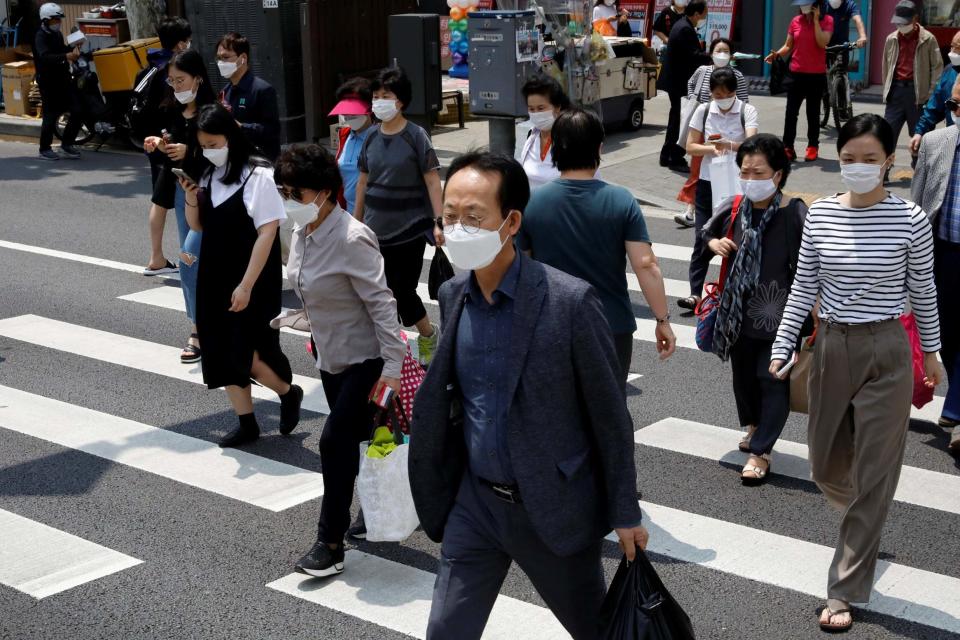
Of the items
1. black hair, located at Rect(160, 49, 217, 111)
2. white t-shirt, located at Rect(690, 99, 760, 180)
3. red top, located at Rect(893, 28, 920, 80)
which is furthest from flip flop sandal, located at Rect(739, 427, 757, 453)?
red top, located at Rect(893, 28, 920, 80)

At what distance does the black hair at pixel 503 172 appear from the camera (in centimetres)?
355

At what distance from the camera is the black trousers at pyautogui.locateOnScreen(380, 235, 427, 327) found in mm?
7758

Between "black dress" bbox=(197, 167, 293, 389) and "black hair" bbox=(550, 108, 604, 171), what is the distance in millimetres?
1808

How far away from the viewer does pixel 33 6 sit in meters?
23.4

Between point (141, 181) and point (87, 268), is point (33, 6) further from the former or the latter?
→ point (87, 268)

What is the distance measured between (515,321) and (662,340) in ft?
7.05

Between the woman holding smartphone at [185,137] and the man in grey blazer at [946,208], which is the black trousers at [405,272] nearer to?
the woman holding smartphone at [185,137]

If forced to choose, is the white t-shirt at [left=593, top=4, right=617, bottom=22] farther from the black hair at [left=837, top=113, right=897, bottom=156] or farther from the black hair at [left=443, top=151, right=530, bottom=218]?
the black hair at [left=443, top=151, right=530, bottom=218]

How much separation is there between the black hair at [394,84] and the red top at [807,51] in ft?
26.7

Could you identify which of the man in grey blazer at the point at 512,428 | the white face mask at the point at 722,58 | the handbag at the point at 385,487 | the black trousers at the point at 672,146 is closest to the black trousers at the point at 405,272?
the handbag at the point at 385,487

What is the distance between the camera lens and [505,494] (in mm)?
3545

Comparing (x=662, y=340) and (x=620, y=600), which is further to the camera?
(x=662, y=340)

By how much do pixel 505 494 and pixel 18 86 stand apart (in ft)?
61.4

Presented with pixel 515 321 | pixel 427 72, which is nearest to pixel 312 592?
pixel 515 321
